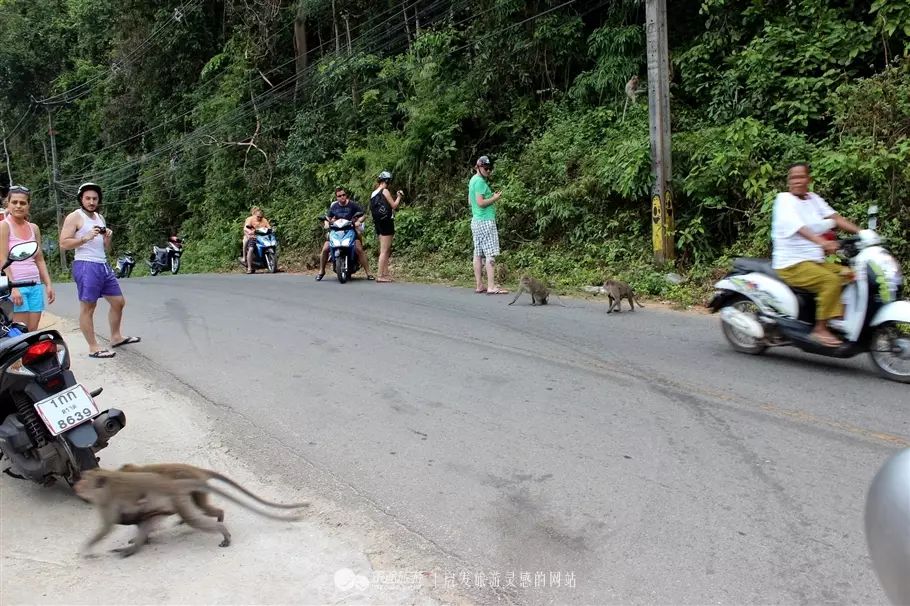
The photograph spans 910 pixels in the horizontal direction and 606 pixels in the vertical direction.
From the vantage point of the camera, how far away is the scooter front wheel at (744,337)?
6801 millimetres

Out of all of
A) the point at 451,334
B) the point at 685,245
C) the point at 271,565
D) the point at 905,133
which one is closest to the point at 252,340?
the point at 451,334

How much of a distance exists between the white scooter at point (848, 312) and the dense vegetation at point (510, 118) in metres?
3.68

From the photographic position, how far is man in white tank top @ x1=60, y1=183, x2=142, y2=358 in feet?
22.7

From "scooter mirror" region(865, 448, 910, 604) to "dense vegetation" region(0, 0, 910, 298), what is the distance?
8.49 m

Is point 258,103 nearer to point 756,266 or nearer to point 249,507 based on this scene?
point 756,266

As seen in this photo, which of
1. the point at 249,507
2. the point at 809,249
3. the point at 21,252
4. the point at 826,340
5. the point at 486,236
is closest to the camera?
the point at 249,507

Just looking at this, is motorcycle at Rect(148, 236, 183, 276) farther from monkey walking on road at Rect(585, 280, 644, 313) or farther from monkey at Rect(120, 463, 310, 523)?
monkey at Rect(120, 463, 310, 523)

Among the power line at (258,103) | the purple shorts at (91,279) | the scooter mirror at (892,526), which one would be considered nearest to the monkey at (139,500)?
the scooter mirror at (892,526)

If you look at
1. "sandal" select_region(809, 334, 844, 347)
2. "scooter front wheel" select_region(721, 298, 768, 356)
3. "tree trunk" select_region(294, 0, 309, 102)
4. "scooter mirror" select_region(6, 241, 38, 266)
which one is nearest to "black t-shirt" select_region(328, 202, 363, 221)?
"scooter front wheel" select_region(721, 298, 768, 356)

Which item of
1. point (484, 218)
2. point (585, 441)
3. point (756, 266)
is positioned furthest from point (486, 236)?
point (585, 441)

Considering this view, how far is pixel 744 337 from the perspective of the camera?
6.91 metres

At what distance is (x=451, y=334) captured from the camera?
8.24 m

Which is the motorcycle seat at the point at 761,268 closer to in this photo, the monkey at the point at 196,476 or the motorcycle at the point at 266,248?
the monkey at the point at 196,476

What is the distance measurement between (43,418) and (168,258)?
24442mm
